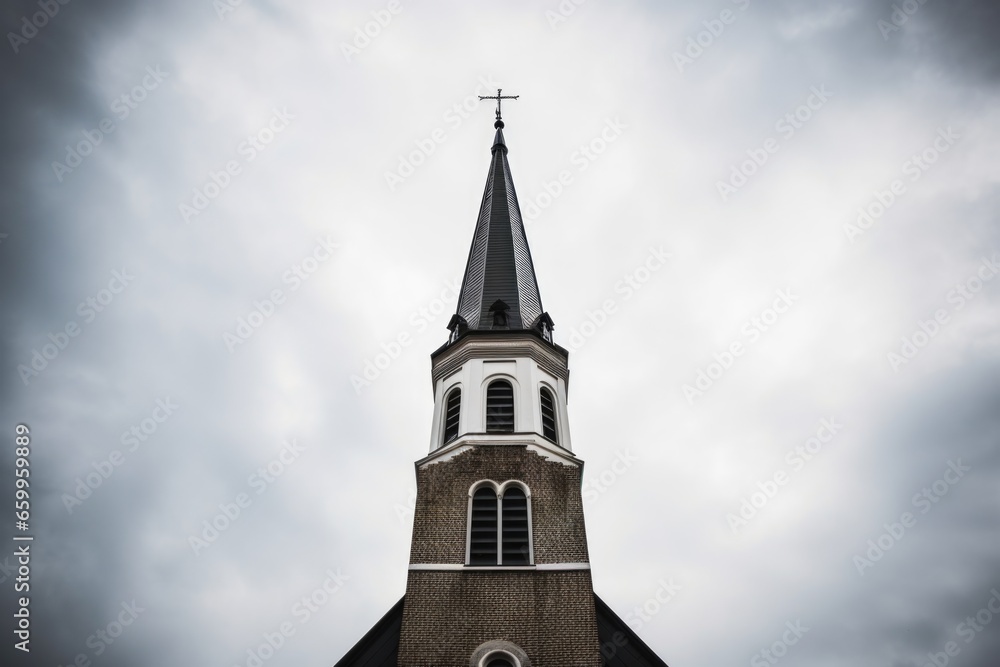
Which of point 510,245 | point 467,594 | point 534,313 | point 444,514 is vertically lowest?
point 467,594

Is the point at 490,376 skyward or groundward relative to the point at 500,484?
skyward

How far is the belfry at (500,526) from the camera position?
22.4 metres

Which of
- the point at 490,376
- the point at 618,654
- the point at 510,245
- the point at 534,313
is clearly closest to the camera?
the point at 618,654

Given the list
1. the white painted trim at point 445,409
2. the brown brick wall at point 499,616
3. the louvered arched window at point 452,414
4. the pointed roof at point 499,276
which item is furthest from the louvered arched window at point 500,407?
the brown brick wall at point 499,616

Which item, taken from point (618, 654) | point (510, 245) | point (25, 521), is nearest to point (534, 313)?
point (510, 245)

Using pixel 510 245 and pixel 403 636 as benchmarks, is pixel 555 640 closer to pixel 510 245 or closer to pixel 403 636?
pixel 403 636

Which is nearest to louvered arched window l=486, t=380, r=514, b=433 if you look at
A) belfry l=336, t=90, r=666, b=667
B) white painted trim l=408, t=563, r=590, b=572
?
belfry l=336, t=90, r=666, b=667

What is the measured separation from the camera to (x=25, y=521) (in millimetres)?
22641

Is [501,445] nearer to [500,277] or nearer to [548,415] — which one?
[548,415]

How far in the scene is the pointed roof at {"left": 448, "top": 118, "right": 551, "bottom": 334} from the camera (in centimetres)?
3180

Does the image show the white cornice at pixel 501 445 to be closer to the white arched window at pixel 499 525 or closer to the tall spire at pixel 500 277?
the white arched window at pixel 499 525

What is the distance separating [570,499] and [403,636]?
20.2 ft

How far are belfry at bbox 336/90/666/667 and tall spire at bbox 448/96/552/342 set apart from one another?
12 cm

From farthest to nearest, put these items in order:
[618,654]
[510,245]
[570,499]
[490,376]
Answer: [510,245]
[490,376]
[570,499]
[618,654]
